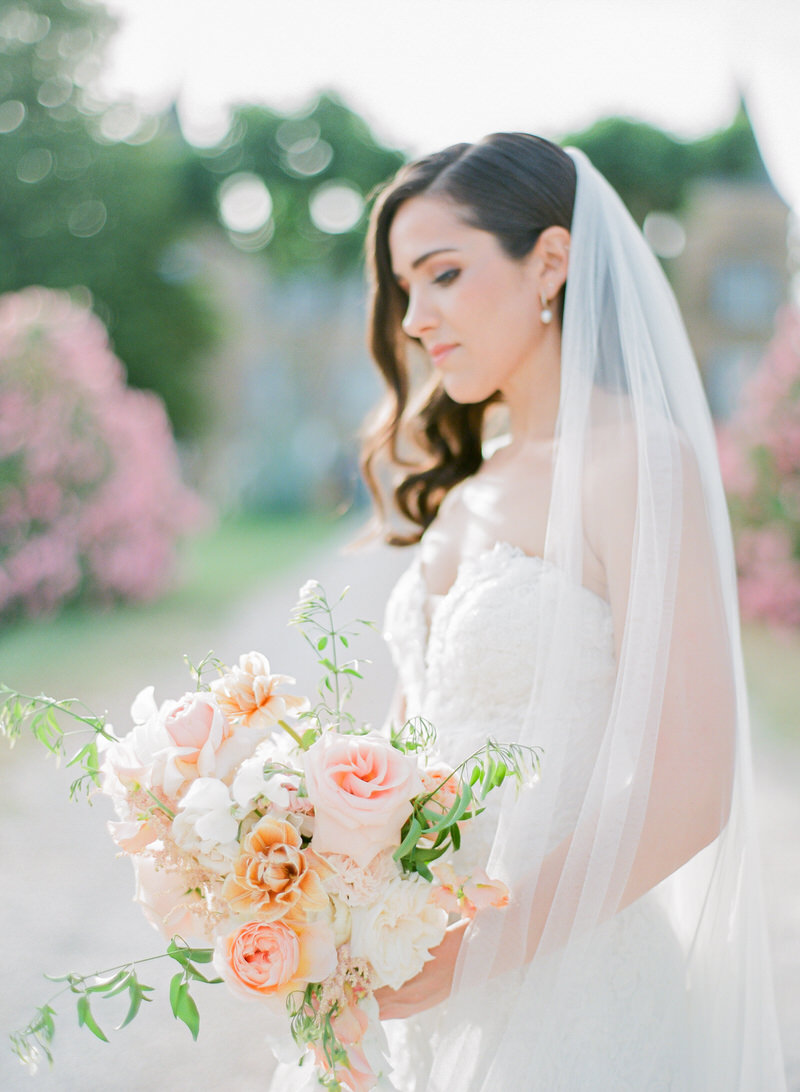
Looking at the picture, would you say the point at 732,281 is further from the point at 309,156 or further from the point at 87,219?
the point at 87,219

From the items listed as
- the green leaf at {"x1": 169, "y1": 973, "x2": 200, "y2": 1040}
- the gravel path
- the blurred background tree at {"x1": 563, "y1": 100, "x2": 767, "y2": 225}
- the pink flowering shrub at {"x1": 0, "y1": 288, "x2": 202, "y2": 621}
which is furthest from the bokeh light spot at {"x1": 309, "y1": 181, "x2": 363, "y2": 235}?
the green leaf at {"x1": 169, "y1": 973, "x2": 200, "y2": 1040}

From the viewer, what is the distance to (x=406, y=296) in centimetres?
260

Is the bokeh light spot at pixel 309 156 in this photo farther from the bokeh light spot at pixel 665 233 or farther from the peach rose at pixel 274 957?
the peach rose at pixel 274 957

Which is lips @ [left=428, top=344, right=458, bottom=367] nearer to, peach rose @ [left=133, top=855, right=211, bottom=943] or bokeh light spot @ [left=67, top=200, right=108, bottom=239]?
peach rose @ [left=133, top=855, right=211, bottom=943]

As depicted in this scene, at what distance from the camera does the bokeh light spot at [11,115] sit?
2030 centimetres

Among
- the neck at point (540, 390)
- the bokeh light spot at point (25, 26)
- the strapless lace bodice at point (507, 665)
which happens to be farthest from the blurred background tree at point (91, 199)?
the strapless lace bodice at point (507, 665)

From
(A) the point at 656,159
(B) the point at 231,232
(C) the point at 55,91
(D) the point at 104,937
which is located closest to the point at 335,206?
(B) the point at 231,232

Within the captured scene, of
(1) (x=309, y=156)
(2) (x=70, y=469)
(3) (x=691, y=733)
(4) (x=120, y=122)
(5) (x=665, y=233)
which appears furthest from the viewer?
(1) (x=309, y=156)

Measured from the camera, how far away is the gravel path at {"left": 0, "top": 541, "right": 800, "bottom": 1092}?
2535 millimetres

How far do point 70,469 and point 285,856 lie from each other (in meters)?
10.6

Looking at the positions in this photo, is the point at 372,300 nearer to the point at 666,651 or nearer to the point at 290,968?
the point at 666,651

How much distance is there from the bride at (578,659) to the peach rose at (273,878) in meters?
0.35

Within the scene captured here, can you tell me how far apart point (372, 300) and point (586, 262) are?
77 cm

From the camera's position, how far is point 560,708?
1.80m
